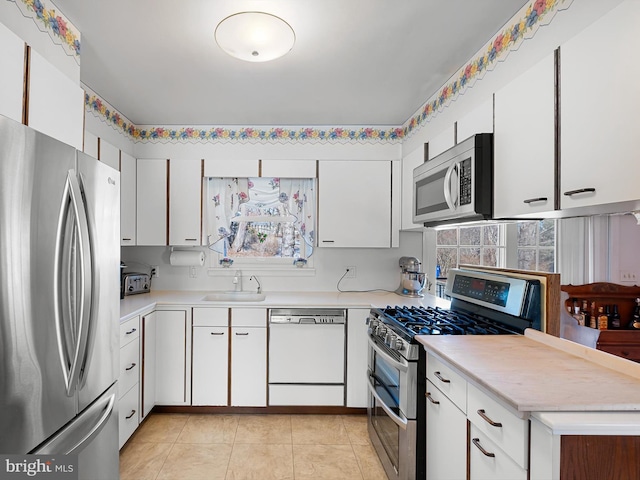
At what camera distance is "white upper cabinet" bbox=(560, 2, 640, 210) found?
1054 millimetres

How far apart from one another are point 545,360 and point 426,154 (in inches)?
64.6

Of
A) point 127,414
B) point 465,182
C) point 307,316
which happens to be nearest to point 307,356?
point 307,316

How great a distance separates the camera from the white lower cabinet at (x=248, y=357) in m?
2.84

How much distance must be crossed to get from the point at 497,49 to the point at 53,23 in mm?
2149

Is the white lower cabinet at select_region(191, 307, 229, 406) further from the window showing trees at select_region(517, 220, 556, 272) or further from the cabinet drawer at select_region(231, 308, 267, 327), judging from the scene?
the window showing trees at select_region(517, 220, 556, 272)

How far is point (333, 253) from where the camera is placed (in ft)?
11.5

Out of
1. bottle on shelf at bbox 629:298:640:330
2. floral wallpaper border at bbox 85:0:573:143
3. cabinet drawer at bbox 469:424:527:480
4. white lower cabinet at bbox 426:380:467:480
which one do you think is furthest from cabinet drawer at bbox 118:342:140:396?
bottle on shelf at bbox 629:298:640:330

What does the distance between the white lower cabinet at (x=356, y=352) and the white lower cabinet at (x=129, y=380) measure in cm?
151

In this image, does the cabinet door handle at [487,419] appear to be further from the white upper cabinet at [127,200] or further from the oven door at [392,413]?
the white upper cabinet at [127,200]

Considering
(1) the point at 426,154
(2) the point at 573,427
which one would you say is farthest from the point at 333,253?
(2) the point at 573,427

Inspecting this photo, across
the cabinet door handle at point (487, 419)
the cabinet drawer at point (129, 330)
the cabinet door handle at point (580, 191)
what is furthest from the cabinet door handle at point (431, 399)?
the cabinet drawer at point (129, 330)

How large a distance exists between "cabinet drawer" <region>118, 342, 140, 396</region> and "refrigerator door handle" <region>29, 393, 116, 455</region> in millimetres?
711

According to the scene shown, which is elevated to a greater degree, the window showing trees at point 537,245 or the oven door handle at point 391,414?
the window showing trees at point 537,245

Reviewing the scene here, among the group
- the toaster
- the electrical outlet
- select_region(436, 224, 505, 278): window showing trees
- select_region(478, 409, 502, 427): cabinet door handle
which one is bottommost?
select_region(478, 409, 502, 427): cabinet door handle
